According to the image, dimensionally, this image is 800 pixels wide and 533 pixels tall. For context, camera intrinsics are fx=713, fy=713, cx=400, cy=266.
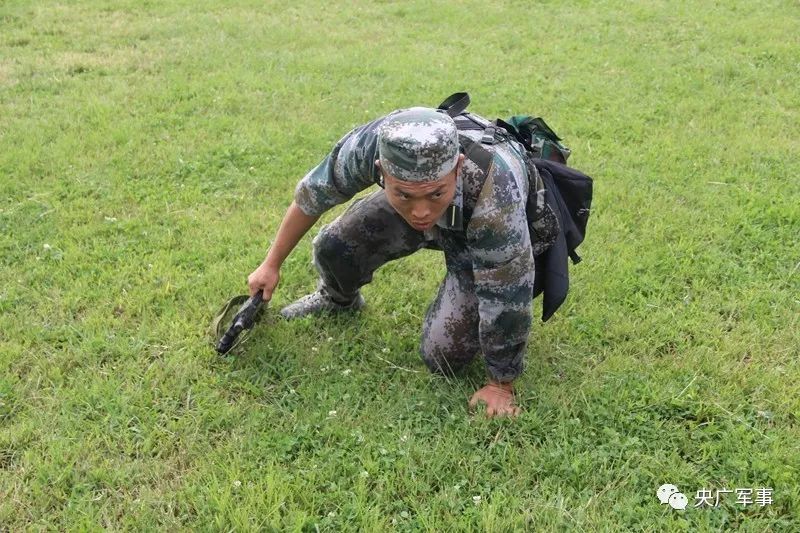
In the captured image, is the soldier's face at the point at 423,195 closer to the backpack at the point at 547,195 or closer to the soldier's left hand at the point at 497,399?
the backpack at the point at 547,195

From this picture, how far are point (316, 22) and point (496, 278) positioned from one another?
6.90 metres

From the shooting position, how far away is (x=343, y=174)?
2777 mm

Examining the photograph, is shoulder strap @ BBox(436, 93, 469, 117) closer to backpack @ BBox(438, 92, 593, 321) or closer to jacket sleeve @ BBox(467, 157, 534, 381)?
backpack @ BBox(438, 92, 593, 321)

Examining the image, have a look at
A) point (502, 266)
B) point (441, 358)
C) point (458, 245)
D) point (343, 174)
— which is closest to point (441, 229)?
point (458, 245)

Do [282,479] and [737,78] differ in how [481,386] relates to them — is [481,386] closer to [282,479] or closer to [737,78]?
[282,479]

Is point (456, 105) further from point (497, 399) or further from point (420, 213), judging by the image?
point (497, 399)

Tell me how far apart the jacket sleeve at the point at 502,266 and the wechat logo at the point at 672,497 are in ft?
2.41

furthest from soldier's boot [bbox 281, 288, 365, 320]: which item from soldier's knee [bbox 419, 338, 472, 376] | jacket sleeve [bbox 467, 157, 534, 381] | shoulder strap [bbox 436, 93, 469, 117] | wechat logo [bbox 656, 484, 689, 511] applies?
wechat logo [bbox 656, 484, 689, 511]

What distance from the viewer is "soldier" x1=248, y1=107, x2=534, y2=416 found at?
2369 mm

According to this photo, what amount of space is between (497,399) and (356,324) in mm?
908

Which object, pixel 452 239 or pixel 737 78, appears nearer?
pixel 452 239

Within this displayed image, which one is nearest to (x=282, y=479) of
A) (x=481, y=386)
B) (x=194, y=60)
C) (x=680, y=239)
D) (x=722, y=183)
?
(x=481, y=386)

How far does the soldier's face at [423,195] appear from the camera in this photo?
2.38 m

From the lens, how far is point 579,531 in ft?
8.42
